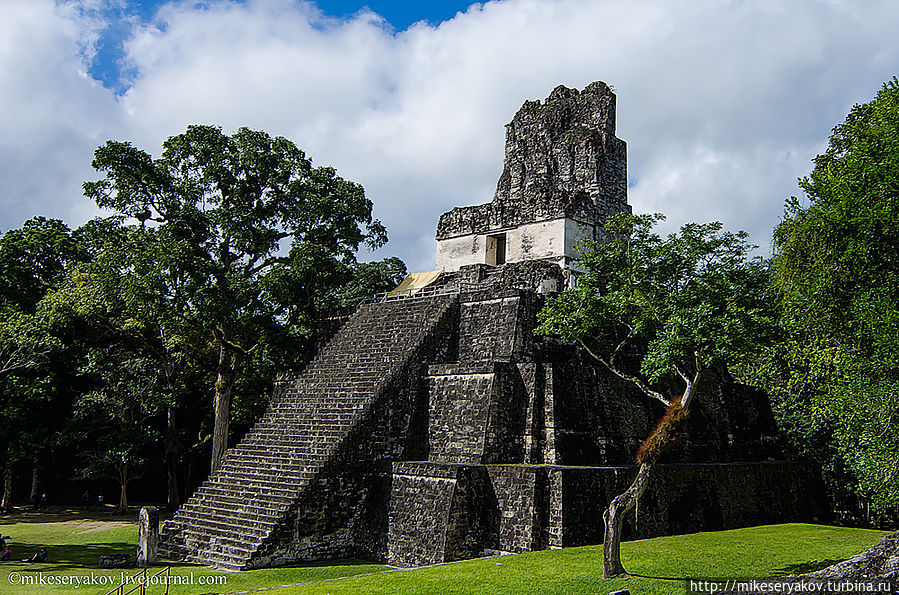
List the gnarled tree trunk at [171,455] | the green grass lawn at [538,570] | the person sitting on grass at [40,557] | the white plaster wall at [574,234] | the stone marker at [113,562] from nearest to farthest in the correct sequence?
the green grass lawn at [538,570], the stone marker at [113,562], the person sitting on grass at [40,557], the white plaster wall at [574,234], the gnarled tree trunk at [171,455]

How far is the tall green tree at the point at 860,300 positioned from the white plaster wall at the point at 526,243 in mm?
6271

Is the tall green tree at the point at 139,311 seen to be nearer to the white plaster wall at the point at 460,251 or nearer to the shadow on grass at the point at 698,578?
the white plaster wall at the point at 460,251

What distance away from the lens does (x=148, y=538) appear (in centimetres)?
1021

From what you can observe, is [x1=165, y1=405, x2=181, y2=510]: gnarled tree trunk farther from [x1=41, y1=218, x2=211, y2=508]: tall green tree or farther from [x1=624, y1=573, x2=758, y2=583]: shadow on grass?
[x1=624, y1=573, x2=758, y2=583]: shadow on grass

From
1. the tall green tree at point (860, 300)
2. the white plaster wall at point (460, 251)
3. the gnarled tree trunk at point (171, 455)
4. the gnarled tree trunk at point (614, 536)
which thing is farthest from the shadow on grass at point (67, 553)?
the tall green tree at point (860, 300)

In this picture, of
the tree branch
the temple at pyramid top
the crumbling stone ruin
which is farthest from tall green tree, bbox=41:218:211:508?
the tree branch

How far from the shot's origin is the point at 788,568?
8.50 metres

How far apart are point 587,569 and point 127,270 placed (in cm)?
1061

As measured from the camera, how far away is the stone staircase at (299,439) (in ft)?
34.1

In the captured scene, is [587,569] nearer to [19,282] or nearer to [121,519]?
[121,519]

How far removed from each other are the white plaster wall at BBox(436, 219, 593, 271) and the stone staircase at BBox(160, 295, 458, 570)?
362 cm

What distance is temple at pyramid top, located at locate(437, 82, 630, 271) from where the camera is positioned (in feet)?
54.8

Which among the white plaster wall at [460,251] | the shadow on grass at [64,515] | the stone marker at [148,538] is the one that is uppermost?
the white plaster wall at [460,251]

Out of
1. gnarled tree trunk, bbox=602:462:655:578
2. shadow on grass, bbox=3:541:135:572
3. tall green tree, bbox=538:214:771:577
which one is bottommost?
shadow on grass, bbox=3:541:135:572
